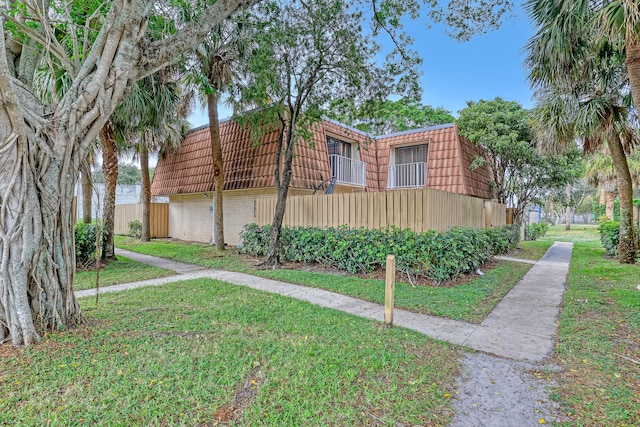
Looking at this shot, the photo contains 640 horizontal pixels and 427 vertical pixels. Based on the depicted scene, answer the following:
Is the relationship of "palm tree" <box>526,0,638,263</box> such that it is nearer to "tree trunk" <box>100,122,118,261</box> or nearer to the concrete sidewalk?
the concrete sidewalk

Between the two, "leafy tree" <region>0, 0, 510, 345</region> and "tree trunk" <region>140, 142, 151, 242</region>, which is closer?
"leafy tree" <region>0, 0, 510, 345</region>

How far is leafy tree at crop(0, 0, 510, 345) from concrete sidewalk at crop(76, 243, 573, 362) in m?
2.84

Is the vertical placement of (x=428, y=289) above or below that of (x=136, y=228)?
below

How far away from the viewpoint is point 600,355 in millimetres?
3613

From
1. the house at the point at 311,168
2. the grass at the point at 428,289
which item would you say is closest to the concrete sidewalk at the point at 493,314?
the grass at the point at 428,289

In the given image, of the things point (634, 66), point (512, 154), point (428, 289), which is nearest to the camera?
point (634, 66)

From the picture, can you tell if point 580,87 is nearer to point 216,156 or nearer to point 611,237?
point 611,237

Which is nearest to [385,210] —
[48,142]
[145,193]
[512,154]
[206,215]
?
[48,142]

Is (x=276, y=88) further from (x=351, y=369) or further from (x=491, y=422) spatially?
(x=491, y=422)

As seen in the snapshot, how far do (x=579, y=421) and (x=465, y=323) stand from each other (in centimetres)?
226

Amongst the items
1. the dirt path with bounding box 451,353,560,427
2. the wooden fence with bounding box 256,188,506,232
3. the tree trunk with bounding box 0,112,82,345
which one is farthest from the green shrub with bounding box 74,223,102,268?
the dirt path with bounding box 451,353,560,427

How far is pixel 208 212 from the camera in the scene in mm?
15055

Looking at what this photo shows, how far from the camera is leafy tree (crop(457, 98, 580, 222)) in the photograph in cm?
1262

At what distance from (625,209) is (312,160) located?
33.2 ft
